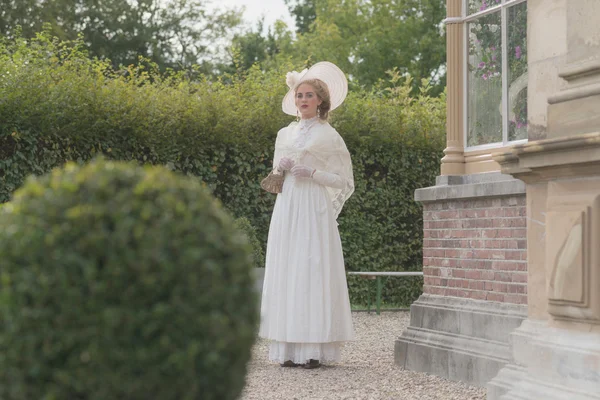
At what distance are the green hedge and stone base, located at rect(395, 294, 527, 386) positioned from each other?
4.22 metres

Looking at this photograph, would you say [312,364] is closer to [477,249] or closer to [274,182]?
[274,182]

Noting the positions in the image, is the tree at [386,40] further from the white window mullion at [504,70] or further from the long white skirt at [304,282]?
the white window mullion at [504,70]

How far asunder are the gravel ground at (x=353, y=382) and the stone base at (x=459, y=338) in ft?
0.33

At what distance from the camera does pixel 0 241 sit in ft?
8.25

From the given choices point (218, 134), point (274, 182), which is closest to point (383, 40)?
point (218, 134)

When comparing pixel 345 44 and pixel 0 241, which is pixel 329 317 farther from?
pixel 345 44

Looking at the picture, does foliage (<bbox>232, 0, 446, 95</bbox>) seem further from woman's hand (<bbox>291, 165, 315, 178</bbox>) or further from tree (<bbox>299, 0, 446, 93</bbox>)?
woman's hand (<bbox>291, 165, 315, 178</bbox>)

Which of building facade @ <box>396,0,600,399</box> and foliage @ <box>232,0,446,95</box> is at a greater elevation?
foliage @ <box>232,0,446,95</box>

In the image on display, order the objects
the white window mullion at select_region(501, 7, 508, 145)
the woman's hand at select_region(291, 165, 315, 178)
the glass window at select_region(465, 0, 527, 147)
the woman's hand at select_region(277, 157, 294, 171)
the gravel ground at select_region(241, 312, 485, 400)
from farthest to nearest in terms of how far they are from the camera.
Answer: the woman's hand at select_region(277, 157, 294, 171) → the woman's hand at select_region(291, 165, 315, 178) → the white window mullion at select_region(501, 7, 508, 145) → the glass window at select_region(465, 0, 527, 147) → the gravel ground at select_region(241, 312, 485, 400)

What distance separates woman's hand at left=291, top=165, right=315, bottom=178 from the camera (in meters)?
6.82

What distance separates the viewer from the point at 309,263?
6.77 metres

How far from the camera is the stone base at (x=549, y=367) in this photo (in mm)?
4027

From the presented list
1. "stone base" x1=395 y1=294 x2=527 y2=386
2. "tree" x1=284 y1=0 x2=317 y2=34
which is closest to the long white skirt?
"stone base" x1=395 y1=294 x2=527 y2=386

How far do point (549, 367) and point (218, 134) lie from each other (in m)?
6.61
